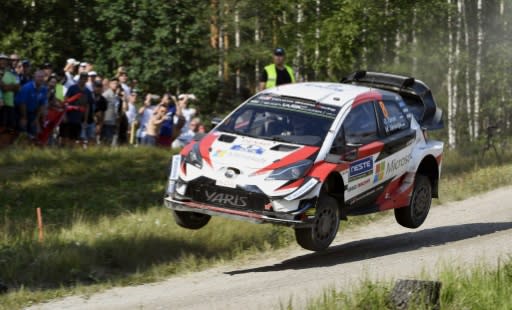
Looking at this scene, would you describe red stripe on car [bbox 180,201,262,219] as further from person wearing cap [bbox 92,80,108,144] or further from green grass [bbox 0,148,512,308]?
person wearing cap [bbox 92,80,108,144]

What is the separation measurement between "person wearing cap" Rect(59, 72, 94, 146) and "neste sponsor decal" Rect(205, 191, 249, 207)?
7974 millimetres

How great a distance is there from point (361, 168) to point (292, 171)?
4.43 ft

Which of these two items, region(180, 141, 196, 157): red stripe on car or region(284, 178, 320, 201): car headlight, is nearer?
region(284, 178, 320, 201): car headlight

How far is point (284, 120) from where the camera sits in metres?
12.0

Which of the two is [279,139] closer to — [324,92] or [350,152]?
[350,152]

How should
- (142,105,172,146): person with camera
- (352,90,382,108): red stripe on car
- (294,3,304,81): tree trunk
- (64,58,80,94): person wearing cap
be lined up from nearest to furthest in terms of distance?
1. (352,90,382,108): red stripe on car
2. (64,58,80,94): person wearing cap
3. (142,105,172,146): person with camera
4. (294,3,304,81): tree trunk

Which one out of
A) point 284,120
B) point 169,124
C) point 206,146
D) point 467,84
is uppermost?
point 284,120

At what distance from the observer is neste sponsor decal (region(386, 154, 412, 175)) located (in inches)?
502

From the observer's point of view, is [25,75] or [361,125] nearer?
[361,125]

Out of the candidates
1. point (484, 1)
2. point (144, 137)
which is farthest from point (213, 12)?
point (144, 137)

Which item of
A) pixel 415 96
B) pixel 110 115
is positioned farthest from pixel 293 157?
pixel 110 115

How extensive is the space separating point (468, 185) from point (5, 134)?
8695 mm

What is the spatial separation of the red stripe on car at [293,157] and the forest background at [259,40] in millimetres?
21240

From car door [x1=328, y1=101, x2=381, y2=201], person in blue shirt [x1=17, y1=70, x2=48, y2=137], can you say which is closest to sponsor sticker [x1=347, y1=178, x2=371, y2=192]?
car door [x1=328, y1=101, x2=381, y2=201]
